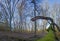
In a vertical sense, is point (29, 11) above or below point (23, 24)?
above

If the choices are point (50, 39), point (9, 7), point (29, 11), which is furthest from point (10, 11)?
point (50, 39)

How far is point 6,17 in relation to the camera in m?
32.8

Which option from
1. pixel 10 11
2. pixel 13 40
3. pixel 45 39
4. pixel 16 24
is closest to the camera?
pixel 45 39

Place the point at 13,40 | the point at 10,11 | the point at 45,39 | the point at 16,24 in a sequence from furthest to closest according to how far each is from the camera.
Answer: the point at 16,24 < the point at 10,11 < the point at 13,40 < the point at 45,39

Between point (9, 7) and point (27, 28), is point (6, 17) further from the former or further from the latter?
point (27, 28)

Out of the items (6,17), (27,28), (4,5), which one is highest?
(4,5)

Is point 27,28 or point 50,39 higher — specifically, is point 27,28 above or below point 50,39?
below

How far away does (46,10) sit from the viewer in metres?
37.5

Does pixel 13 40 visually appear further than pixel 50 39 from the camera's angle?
Yes

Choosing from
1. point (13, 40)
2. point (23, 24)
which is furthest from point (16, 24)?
point (13, 40)

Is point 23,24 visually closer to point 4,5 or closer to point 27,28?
point 27,28

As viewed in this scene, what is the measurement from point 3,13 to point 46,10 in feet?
30.1

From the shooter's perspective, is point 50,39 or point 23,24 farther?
point 23,24

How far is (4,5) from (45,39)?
2872 cm
